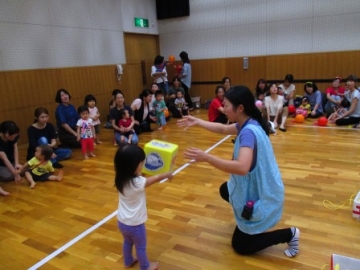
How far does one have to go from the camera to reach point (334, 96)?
280 inches

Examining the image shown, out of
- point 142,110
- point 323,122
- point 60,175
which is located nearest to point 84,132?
point 60,175

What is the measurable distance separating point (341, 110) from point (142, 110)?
4256 mm

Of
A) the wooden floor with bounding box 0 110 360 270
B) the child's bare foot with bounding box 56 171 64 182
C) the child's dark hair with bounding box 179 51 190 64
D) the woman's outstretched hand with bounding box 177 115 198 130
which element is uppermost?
the child's dark hair with bounding box 179 51 190 64

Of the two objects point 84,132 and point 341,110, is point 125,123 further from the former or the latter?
point 341,110

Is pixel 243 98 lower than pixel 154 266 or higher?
higher

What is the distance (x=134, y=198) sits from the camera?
1.96m

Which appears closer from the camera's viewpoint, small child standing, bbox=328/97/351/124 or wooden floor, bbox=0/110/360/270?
wooden floor, bbox=0/110/360/270

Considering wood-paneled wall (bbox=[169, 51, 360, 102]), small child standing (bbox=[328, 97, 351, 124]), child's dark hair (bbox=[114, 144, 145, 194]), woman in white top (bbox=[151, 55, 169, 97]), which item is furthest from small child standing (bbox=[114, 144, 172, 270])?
wood-paneled wall (bbox=[169, 51, 360, 102])

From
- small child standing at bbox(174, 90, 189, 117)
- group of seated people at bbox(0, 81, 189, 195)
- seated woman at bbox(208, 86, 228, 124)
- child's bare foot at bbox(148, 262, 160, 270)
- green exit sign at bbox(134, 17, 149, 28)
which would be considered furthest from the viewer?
green exit sign at bbox(134, 17, 149, 28)

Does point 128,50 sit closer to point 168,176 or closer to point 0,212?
point 0,212

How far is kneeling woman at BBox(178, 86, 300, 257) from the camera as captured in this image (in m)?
1.96

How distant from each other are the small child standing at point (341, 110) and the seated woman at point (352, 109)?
0.43ft

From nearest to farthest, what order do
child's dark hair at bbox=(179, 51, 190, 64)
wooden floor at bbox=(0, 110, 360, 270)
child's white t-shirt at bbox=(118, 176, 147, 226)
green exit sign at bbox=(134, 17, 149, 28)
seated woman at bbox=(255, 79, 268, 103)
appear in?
child's white t-shirt at bbox=(118, 176, 147, 226) → wooden floor at bbox=(0, 110, 360, 270) → seated woman at bbox=(255, 79, 268, 103) → green exit sign at bbox=(134, 17, 149, 28) → child's dark hair at bbox=(179, 51, 190, 64)

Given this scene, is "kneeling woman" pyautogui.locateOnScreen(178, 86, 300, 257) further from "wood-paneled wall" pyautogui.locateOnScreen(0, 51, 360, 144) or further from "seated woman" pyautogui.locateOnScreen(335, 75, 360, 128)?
"wood-paneled wall" pyautogui.locateOnScreen(0, 51, 360, 144)
